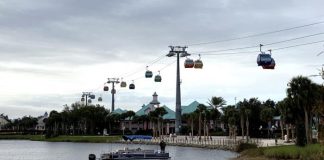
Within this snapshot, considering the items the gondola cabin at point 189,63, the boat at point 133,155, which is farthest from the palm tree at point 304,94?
the boat at point 133,155

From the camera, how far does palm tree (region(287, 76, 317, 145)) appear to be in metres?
58.4

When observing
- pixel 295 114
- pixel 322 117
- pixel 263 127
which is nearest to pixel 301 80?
A: pixel 295 114

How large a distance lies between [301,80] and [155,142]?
6438 cm

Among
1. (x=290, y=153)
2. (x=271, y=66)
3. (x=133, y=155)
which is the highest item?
(x=271, y=66)

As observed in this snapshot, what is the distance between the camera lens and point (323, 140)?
16156 mm

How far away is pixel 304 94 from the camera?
193ft

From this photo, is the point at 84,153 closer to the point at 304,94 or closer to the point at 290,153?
the point at 304,94

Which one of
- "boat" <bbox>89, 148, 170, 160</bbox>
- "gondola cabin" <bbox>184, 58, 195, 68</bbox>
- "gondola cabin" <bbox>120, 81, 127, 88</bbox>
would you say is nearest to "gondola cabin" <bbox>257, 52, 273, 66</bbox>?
"gondola cabin" <bbox>184, 58, 195, 68</bbox>

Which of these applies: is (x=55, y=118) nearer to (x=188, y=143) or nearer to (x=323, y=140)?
(x=188, y=143)

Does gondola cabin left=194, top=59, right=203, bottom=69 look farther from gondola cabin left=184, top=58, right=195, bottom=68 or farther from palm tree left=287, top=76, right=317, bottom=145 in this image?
palm tree left=287, top=76, right=317, bottom=145

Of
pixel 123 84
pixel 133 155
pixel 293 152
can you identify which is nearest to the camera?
pixel 293 152

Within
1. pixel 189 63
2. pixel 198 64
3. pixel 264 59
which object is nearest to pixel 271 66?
pixel 264 59

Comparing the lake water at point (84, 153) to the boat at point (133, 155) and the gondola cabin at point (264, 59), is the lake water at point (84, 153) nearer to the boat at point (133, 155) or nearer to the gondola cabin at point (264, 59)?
the boat at point (133, 155)

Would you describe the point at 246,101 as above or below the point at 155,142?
above
